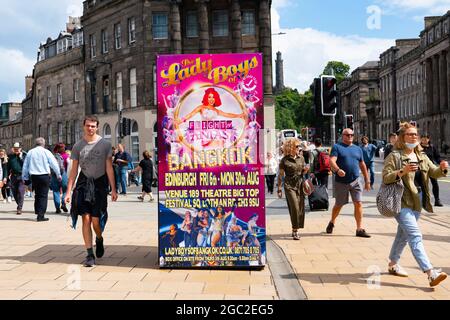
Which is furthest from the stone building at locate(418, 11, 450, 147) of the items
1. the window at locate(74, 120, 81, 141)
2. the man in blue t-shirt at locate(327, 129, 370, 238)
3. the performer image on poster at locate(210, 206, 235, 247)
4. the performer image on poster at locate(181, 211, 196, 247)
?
the performer image on poster at locate(181, 211, 196, 247)

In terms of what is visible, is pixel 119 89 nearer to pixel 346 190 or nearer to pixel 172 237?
pixel 346 190

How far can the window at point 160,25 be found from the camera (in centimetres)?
3788

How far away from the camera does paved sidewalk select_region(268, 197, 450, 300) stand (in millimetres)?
5875

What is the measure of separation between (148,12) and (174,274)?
33409 millimetres

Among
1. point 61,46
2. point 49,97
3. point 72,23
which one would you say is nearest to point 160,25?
point 61,46

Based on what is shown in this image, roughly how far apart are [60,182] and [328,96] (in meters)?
7.00

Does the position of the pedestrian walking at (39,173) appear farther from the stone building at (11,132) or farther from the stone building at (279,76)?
the stone building at (279,76)

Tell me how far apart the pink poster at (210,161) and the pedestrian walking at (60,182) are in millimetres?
7641

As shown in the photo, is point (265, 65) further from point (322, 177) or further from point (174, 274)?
point (174, 274)

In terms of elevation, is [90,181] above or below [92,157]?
below

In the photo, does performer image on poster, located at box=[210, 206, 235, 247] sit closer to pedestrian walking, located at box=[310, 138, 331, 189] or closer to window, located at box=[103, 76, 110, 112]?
pedestrian walking, located at box=[310, 138, 331, 189]

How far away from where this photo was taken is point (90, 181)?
7.47 meters

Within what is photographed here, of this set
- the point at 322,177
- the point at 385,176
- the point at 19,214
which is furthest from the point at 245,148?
the point at 19,214

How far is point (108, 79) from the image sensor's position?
137 feet
